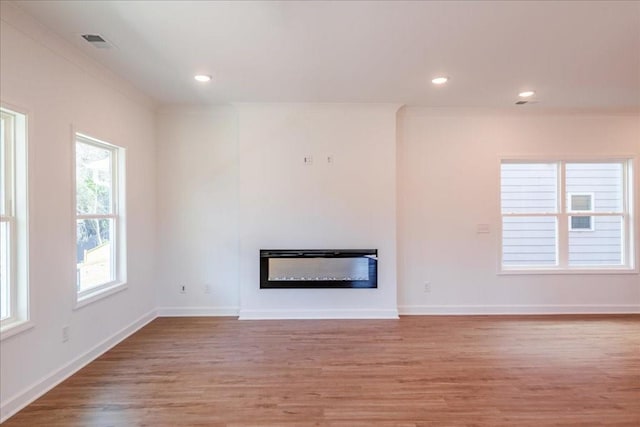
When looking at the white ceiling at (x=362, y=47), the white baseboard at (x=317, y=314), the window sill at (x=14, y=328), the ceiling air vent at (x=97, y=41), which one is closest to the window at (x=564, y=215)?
the white ceiling at (x=362, y=47)

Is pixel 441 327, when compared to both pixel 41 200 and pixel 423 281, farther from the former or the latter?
pixel 41 200

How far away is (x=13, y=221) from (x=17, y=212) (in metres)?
0.07

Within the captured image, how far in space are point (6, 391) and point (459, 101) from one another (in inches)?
197

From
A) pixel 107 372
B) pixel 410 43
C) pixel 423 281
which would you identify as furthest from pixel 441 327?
pixel 107 372

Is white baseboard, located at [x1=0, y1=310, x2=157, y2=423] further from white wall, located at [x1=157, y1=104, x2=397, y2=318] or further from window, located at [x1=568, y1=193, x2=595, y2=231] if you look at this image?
window, located at [x1=568, y1=193, x2=595, y2=231]

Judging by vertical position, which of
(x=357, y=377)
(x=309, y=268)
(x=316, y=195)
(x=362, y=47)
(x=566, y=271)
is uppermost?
(x=362, y=47)

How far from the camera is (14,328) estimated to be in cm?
240

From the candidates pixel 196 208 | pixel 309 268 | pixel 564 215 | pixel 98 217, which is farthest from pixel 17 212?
pixel 564 215

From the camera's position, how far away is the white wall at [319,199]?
4539 millimetres

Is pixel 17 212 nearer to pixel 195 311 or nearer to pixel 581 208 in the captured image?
pixel 195 311

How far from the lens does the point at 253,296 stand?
4543mm

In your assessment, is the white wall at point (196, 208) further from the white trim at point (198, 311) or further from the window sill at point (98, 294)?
the window sill at point (98, 294)

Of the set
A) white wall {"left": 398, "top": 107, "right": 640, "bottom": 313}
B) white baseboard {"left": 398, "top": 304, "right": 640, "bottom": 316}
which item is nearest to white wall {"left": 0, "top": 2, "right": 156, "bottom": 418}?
white wall {"left": 398, "top": 107, "right": 640, "bottom": 313}

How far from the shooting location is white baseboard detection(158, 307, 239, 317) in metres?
4.67
